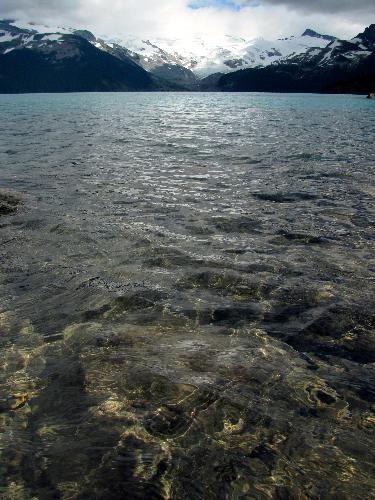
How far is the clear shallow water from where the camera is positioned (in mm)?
4859

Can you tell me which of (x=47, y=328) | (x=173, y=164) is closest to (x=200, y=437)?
(x=47, y=328)

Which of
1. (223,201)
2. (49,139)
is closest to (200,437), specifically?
(223,201)

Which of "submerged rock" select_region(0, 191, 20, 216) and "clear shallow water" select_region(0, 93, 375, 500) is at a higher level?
"submerged rock" select_region(0, 191, 20, 216)

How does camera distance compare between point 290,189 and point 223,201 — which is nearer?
point 223,201

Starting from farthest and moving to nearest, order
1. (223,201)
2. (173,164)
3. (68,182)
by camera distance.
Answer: (173,164) → (68,182) → (223,201)

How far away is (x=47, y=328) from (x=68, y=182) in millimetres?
14269

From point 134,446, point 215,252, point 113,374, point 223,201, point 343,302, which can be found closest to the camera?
point 134,446

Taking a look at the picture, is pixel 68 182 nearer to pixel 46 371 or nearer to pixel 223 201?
pixel 223 201

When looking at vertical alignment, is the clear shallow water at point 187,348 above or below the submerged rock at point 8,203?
below

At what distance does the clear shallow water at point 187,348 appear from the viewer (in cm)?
486

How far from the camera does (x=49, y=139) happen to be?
38.1 meters

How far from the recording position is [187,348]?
24.0 feet

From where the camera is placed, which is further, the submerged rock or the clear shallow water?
the submerged rock

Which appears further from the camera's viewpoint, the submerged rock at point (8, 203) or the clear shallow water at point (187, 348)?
the submerged rock at point (8, 203)
